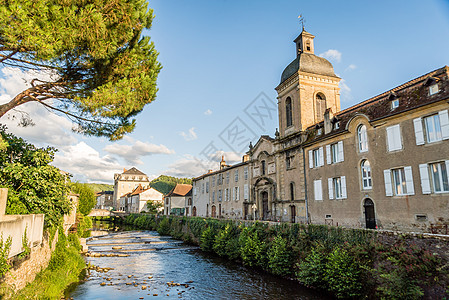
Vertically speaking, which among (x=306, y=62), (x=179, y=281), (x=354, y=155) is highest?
(x=306, y=62)

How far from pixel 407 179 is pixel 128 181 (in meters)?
84.5

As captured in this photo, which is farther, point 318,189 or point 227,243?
point 227,243

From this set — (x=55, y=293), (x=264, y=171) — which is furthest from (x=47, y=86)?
(x=264, y=171)

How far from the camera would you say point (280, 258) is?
46.2 ft

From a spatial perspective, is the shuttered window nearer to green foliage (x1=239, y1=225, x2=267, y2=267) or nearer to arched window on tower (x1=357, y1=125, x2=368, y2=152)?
arched window on tower (x1=357, y1=125, x2=368, y2=152)

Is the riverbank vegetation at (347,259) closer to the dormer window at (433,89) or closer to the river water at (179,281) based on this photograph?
the river water at (179,281)

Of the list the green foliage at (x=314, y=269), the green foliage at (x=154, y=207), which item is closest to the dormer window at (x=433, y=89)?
the green foliage at (x=314, y=269)

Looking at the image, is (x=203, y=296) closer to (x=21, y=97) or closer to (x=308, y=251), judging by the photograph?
(x=308, y=251)

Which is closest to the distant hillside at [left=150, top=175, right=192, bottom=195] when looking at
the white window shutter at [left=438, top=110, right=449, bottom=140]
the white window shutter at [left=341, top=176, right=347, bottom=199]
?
the white window shutter at [left=341, top=176, right=347, bottom=199]

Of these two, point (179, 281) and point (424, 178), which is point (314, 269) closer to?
point (424, 178)

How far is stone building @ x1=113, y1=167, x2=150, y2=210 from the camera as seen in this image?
8588 centimetres

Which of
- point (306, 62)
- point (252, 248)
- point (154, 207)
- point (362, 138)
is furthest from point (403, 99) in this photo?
point (154, 207)

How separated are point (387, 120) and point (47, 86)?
14.9m

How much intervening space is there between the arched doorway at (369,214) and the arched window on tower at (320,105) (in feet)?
33.6
